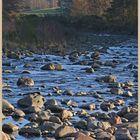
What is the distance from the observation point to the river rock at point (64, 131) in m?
3.42

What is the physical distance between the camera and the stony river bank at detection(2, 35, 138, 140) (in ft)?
11.5

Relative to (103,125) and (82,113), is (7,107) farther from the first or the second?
(103,125)

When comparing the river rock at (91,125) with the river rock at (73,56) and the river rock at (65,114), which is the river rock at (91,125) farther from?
the river rock at (73,56)

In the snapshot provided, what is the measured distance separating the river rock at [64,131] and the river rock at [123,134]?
0.29 metres

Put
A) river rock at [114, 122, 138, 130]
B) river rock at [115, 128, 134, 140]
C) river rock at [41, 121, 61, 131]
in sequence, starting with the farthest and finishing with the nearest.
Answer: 1. river rock at [41, 121, 61, 131]
2. river rock at [114, 122, 138, 130]
3. river rock at [115, 128, 134, 140]

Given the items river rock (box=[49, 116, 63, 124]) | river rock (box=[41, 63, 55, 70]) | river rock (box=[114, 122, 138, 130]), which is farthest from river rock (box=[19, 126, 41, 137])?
river rock (box=[114, 122, 138, 130])

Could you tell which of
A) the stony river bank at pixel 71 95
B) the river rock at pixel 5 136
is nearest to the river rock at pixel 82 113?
the stony river bank at pixel 71 95

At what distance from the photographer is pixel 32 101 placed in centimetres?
390

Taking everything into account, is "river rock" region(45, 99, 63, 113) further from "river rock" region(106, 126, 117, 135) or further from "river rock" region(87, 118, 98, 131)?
"river rock" region(106, 126, 117, 135)

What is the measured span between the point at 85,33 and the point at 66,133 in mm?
691

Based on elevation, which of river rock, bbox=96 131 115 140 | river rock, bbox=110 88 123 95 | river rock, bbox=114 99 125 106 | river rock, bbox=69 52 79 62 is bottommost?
river rock, bbox=96 131 115 140

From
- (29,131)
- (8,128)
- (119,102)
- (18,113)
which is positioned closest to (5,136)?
(8,128)

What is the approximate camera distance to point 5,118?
3.55 metres

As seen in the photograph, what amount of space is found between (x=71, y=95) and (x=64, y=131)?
0.40 m
